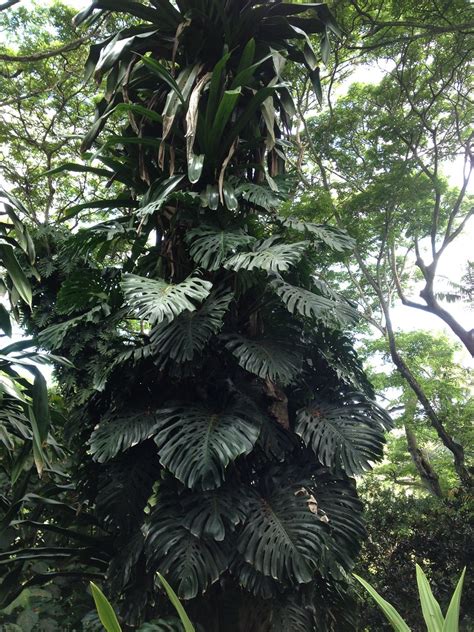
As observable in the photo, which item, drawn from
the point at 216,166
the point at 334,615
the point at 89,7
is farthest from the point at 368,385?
the point at 89,7

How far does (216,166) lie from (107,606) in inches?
69.3

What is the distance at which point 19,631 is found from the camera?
1.74 meters

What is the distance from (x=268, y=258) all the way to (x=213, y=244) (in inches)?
11.0

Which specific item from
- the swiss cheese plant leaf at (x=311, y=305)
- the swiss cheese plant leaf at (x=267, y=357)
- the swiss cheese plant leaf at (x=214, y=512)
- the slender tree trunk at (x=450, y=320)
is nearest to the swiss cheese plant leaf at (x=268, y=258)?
the swiss cheese plant leaf at (x=311, y=305)

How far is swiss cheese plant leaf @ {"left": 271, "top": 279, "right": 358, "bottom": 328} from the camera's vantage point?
1892 mm

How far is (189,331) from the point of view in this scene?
6.08 ft

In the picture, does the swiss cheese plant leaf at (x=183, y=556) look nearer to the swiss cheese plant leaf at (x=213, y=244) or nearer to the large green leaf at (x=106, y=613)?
the large green leaf at (x=106, y=613)

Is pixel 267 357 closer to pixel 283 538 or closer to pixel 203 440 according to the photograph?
pixel 203 440

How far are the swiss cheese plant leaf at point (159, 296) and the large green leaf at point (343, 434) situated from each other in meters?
0.66

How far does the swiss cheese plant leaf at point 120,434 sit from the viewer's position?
5.95 ft

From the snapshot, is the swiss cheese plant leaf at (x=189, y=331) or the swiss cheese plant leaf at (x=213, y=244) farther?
the swiss cheese plant leaf at (x=213, y=244)

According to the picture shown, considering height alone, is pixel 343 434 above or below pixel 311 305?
below

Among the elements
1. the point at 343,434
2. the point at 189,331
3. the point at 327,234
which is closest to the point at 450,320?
the point at 327,234

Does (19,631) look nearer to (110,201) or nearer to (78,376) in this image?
(78,376)
